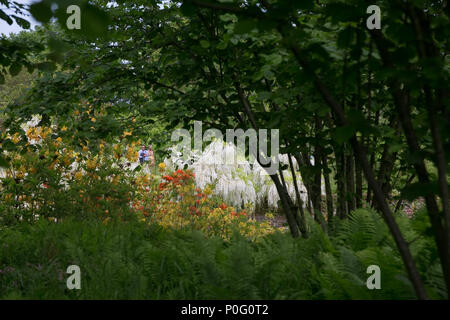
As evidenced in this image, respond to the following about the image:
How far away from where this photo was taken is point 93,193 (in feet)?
18.7

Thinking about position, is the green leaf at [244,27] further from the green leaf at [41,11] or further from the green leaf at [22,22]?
the green leaf at [22,22]

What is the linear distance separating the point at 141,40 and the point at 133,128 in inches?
35.0

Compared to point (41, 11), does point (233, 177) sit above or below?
above

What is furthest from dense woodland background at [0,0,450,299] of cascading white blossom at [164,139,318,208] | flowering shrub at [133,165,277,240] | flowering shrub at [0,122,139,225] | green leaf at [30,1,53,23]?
cascading white blossom at [164,139,318,208]

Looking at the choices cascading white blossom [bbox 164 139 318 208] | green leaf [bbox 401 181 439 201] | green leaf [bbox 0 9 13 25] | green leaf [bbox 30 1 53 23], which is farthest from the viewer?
cascading white blossom [bbox 164 139 318 208]

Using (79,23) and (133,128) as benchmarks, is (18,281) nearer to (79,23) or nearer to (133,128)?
(133,128)

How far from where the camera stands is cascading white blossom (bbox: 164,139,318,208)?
9.49 metres

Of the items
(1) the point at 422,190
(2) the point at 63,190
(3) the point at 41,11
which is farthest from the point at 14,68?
(2) the point at 63,190

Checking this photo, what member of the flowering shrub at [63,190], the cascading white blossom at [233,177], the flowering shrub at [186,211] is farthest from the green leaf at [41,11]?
the cascading white blossom at [233,177]

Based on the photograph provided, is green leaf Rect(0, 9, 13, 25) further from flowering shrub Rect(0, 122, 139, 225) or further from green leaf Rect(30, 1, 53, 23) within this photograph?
flowering shrub Rect(0, 122, 139, 225)

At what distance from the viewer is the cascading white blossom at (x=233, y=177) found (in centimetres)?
949

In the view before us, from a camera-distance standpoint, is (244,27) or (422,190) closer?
(244,27)

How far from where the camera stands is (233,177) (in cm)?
987

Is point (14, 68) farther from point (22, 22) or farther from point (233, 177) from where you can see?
point (233, 177)
